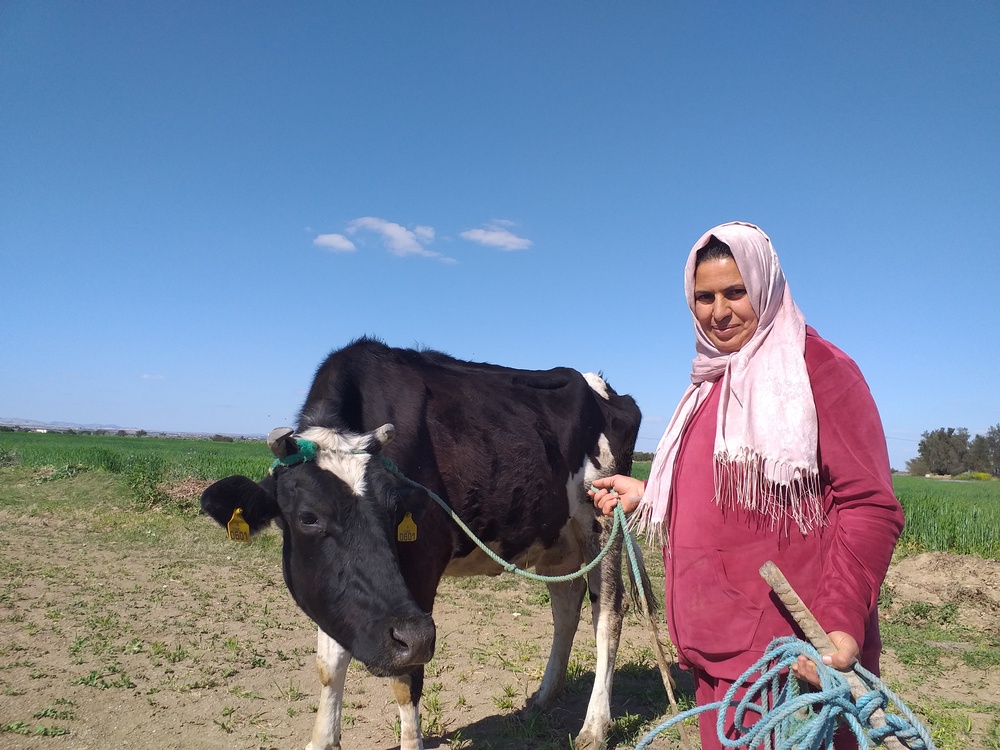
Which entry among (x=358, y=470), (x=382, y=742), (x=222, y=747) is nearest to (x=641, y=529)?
(x=358, y=470)

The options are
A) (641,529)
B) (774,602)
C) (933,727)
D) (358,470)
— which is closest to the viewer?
(774,602)

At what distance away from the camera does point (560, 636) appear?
5.61 meters

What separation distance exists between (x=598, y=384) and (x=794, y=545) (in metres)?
4.58

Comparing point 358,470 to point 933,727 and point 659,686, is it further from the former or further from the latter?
point 933,727

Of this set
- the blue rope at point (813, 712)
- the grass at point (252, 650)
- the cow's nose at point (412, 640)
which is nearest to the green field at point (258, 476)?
the grass at point (252, 650)

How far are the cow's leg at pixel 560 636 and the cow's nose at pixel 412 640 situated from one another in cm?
256

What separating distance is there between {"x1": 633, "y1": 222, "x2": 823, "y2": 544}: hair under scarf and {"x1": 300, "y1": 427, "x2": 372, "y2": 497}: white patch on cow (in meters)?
1.76

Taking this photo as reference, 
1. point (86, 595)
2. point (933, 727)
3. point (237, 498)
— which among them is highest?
point (237, 498)

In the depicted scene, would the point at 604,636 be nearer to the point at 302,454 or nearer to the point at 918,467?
the point at 302,454

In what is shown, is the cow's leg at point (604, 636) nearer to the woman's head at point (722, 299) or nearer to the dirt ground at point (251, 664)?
the dirt ground at point (251, 664)

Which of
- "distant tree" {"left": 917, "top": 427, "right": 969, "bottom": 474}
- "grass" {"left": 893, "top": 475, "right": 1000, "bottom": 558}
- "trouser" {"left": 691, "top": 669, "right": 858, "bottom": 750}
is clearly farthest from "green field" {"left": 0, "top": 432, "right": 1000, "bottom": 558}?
"distant tree" {"left": 917, "top": 427, "right": 969, "bottom": 474}

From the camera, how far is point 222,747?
442 centimetres

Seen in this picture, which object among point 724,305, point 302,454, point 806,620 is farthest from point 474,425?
point 806,620

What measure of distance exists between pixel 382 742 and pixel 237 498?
2106 mm
